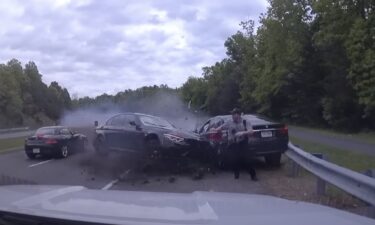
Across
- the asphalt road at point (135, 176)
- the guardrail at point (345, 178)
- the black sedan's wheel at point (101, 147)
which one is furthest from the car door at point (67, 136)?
the guardrail at point (345, 178)

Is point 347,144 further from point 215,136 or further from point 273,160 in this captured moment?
point 215,136

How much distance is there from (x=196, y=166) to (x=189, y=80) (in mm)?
144094

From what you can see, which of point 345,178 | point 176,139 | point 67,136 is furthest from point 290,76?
point 345,178

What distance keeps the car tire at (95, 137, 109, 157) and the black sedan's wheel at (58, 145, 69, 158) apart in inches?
208

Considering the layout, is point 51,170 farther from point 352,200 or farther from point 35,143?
point 352,200

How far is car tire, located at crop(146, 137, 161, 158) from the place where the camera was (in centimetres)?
1619

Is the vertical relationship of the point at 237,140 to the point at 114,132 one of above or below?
below

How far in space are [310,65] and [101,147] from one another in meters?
53.8

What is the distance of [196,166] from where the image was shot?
16.4m

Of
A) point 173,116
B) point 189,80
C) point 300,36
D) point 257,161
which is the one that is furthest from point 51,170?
point 189,80

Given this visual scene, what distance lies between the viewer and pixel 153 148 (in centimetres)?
1648

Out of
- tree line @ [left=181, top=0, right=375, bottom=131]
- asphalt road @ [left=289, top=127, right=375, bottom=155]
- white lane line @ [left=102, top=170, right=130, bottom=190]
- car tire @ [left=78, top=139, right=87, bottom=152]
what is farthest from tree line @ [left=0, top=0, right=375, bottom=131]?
white lane line @ [left=102, top=170, right=130, bottom=190]

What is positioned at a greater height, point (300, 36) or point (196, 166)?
point (300, 36)

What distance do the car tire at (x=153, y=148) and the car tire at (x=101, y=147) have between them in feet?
6.65
